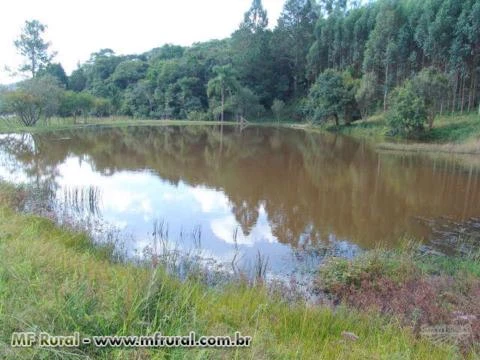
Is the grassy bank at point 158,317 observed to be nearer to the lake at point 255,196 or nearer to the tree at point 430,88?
the lake at point 255,196

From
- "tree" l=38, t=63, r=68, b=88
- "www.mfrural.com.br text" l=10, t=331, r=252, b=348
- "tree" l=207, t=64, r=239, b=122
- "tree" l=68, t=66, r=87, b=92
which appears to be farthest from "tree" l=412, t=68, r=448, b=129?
"tree" l=68, t=66, r=87, b=92

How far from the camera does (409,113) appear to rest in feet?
94.9

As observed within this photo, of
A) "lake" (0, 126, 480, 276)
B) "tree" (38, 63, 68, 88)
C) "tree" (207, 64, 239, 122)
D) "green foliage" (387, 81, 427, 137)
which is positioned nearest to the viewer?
"lake" (0, 126, 480, 276)

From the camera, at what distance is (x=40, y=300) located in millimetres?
3068

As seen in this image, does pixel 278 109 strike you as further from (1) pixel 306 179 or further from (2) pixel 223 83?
(1) pixel 306 179

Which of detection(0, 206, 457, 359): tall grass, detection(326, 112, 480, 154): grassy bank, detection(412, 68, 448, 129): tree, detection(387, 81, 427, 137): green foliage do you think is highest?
detection(412, 68, 448, 129): tree

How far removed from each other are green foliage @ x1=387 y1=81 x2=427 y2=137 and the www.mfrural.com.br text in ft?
95.4

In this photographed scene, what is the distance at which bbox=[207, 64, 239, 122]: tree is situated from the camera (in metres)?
53.4

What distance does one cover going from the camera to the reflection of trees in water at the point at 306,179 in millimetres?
10391

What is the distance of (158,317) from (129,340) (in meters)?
0.46

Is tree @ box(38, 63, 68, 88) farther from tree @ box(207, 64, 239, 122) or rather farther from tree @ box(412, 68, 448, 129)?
tree @ box(412, 68, 448, 129)

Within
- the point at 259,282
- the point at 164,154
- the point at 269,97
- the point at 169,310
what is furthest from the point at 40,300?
the point at 269,97

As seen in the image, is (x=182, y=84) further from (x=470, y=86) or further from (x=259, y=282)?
(x=259, y=282)

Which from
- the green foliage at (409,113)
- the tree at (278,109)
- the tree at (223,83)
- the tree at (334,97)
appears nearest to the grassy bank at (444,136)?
the green foliage at (409,113)
